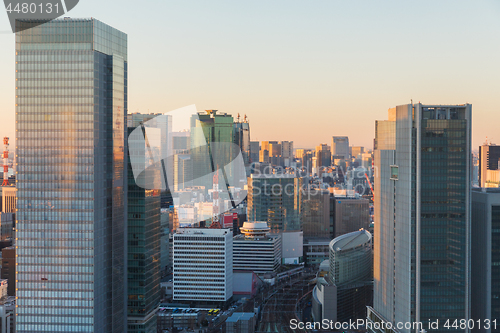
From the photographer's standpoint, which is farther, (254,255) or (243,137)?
(243,137)

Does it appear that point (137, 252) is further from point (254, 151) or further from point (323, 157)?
point (323, 157)

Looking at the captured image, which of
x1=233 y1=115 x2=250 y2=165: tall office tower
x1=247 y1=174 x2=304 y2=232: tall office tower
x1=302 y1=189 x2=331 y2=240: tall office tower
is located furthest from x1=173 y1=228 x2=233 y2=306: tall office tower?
x1=233 y1=115 x2=250 y2=165: tall office tower

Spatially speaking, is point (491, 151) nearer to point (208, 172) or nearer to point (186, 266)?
point (208, 172)

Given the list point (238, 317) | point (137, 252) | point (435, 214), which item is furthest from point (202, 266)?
point (435, 214)

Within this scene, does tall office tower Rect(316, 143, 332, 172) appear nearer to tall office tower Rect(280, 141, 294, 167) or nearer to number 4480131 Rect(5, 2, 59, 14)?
tall office tower Rect(280, 141, 294, 167)

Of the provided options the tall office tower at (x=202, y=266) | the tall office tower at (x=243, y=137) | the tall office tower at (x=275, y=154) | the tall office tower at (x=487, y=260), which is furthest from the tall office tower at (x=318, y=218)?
the tall office tower at (x=487, y=260)

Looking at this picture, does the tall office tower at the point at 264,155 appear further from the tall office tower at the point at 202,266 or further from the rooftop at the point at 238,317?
the rooftop at the point at 238,317
